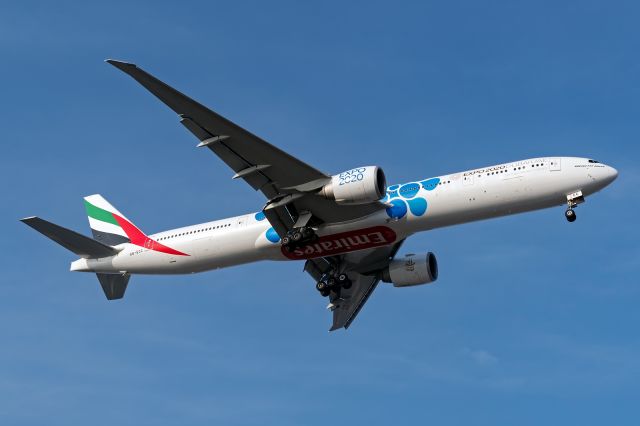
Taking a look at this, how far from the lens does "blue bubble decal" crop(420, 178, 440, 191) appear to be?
1859 inches

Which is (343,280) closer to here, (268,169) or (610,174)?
(268,169)

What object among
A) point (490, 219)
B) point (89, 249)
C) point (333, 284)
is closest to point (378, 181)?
point (490, 219)

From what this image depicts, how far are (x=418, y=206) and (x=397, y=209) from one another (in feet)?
3.23

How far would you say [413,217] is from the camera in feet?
155

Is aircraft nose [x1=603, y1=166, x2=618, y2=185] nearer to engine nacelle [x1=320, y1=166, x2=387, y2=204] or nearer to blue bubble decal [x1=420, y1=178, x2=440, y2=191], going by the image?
blue bubble decal [x1=420, y1=178, x2=440, y2=191]

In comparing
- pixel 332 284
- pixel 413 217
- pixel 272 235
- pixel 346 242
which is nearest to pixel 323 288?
pixel 332 284

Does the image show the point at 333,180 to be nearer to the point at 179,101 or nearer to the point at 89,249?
the point at 179,101

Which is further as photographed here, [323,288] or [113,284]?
[113,284]

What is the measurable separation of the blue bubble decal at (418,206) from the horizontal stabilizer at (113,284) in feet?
51.7

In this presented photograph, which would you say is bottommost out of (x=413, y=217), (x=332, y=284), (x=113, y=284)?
(x=113, y=284)

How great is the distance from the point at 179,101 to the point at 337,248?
36.0 feet

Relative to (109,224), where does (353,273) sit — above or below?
below

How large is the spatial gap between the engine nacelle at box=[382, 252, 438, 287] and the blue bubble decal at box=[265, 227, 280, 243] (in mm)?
8367

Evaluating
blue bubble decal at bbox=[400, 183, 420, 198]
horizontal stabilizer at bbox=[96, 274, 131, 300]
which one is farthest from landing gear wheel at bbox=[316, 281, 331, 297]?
horizontal stabilizer at bbox=[96, 274, 131, 300]
